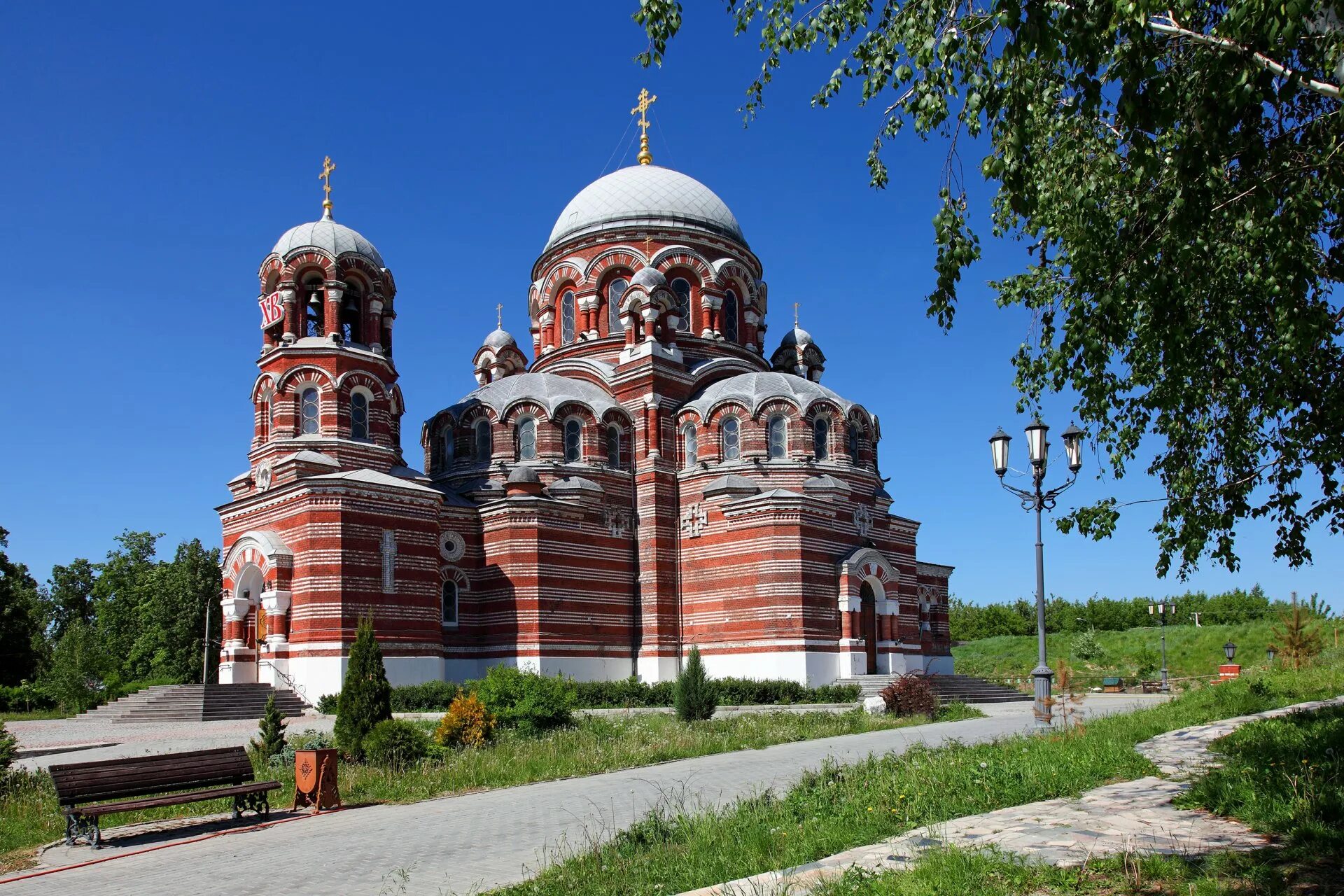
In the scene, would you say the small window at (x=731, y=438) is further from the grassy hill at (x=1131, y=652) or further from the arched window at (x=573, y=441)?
the grassy hill at (x=1131, y=652)

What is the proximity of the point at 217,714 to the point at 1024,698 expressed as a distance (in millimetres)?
21649

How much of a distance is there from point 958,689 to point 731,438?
380 inches

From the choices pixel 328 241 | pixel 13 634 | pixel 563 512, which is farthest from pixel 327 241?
pixel 13 634

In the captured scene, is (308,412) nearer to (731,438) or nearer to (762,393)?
(731,438)

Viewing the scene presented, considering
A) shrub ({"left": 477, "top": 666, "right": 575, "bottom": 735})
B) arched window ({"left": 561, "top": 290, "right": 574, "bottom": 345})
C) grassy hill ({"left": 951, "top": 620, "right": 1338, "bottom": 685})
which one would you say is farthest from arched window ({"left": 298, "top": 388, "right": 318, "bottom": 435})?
grassy hill ({"left": 951, "top": 620, "right": 1338, "bottom": 685})

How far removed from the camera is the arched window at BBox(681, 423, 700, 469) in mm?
32031

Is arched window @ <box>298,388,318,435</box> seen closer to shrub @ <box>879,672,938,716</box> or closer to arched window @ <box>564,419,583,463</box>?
arched window @ <box>564,419,583,463</box>

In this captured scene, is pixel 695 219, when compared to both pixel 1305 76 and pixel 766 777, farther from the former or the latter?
pixel 1305 76

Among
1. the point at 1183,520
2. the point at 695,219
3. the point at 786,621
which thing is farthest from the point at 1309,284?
the point at 695,219

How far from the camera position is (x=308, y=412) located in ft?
91.8

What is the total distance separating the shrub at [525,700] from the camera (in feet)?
56.2

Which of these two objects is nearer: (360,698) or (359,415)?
(360,698)

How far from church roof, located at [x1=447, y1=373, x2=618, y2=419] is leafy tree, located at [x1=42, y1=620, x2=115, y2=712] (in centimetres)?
1352

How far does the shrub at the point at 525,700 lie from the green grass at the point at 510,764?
31 cm
